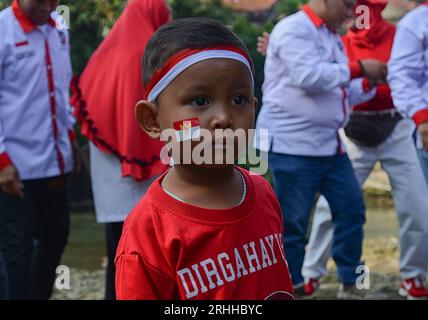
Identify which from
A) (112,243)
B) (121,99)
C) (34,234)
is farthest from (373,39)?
(34,234)

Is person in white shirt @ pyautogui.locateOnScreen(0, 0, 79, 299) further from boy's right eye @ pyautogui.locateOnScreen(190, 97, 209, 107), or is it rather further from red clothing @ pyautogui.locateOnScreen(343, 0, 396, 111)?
boy's right eye @ pyautogui.locateOnScreen(190, 97, 209, 107)

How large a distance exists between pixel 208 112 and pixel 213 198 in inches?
9.7

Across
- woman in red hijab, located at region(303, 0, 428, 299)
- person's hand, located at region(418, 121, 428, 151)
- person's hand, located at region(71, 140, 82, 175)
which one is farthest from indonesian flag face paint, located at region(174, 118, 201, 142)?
woman in red hijab, located at region(303, 0, 428, 299)

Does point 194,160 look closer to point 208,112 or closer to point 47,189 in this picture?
point 208,112

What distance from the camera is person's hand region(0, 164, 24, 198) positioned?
13.9 ft

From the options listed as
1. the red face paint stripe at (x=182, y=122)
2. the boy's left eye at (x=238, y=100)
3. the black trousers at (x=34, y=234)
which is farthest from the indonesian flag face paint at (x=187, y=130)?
the black trousers at (x=34, y=234)

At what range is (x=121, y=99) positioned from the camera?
4496 mm

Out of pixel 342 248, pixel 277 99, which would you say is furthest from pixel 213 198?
pixel 342 248

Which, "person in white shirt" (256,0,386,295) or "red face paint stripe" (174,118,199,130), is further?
"person in white shirt" (256,0,386,295)

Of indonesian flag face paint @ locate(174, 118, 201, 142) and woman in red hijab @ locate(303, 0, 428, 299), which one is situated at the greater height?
indonesian flag face paint @ locate(174, 118, 201, 142)

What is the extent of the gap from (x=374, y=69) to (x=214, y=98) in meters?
2.88

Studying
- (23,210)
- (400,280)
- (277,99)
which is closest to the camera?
(23,210)

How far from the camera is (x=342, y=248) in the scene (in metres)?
5.44

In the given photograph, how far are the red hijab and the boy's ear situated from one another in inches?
77.9
